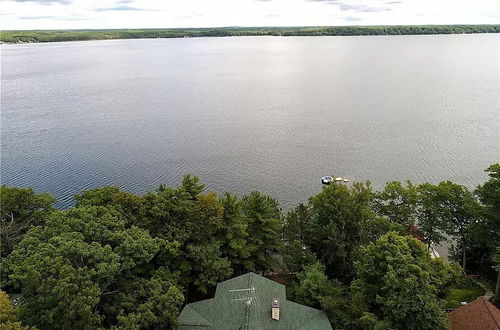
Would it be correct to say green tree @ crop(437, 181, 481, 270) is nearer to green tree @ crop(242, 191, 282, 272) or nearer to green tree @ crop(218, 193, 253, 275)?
green tree @ crop(242, 191, 282, 272)

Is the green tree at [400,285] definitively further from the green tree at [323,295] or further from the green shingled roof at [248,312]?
the green shingled roof at [248,312]

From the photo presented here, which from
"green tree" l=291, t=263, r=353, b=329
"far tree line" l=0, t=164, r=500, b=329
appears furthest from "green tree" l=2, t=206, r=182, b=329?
"green tree" l=291, t=263, r=353, b=329

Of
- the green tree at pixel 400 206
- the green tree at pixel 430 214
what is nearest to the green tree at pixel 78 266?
the green tree at pixel 400 206

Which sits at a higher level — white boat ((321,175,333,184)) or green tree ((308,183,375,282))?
green tree ((308,183,375,282))

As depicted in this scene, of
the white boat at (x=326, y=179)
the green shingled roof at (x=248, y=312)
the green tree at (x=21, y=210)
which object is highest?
the green tree at (x=21, y=210)

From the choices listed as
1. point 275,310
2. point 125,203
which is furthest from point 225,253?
point 125,203

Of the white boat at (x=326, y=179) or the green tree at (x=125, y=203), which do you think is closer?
the green tree at (x=125, y=203)

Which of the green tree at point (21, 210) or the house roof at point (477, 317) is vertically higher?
the green tree at point (21, 210)
